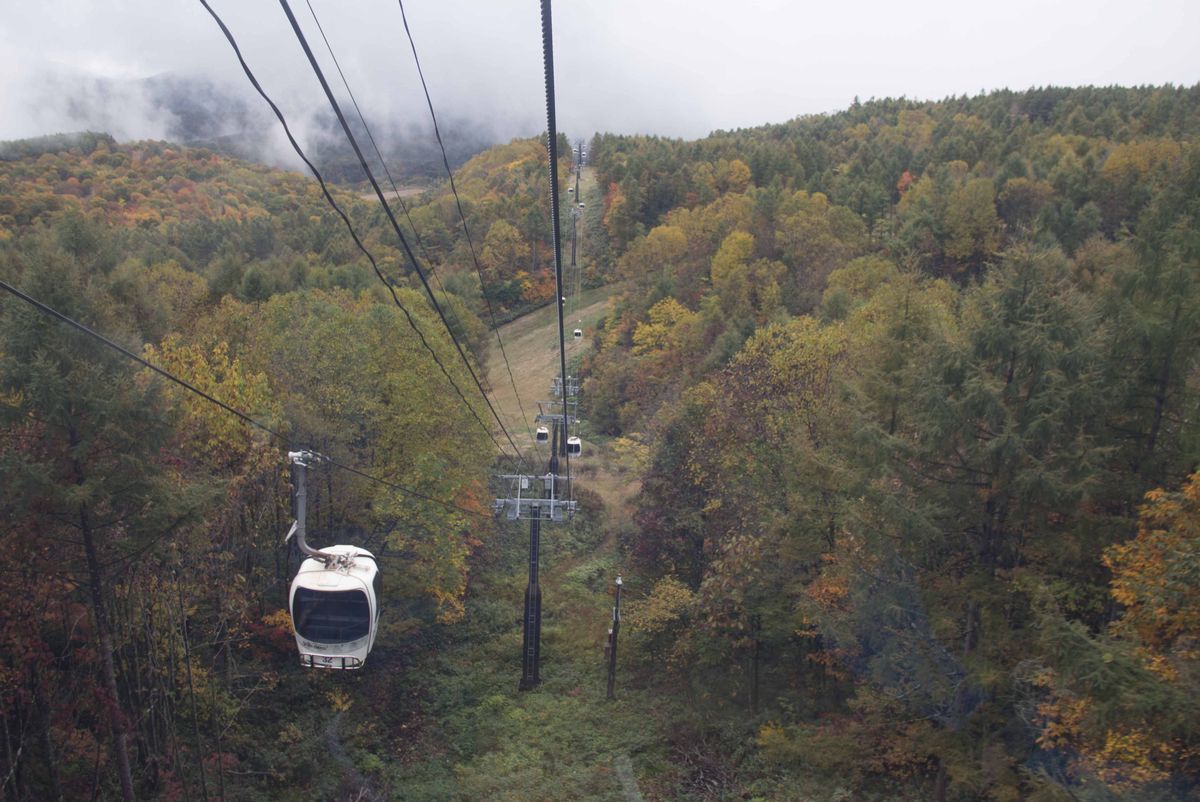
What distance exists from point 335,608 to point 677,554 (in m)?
16.3

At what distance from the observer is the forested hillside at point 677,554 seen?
36.2ft

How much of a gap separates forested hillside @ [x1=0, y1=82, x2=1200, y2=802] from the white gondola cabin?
3040mm

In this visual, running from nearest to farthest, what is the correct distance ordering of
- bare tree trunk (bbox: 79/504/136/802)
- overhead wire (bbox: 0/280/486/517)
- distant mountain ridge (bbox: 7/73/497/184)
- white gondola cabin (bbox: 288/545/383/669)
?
overhead wire (bbox: 0/280/486/517), white gondola cabin (bbox: 288/545/383/669), bare tree trunk (bbox: 79/504/136/802), distant mountain ridge (bbox: 7/73/497/184)

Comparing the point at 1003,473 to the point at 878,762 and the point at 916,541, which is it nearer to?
the point at 916,541

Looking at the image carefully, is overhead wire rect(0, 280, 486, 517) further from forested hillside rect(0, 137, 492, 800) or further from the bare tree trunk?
the bare tree trunk

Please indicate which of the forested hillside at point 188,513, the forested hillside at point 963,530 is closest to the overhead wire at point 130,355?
the forested hillside at point 188,513

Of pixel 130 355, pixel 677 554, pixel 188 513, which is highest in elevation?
pixel 130 355

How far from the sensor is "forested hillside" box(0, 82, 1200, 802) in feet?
36.2

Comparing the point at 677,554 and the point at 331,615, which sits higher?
the point at 331,615

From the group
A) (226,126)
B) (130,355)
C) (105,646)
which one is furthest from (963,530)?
(226,126)

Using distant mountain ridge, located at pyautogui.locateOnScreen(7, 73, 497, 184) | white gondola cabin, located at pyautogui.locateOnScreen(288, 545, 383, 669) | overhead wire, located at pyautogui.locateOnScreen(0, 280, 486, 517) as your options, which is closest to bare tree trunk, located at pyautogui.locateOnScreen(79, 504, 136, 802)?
overhead wire, located at pyautogui.locateOnScreen(0, 280, 486, 517)

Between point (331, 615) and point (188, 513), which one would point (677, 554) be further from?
point (188, 513)

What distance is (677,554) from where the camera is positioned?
25.3 meters

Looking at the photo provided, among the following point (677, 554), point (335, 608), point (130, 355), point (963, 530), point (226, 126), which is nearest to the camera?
point (130, 355)
